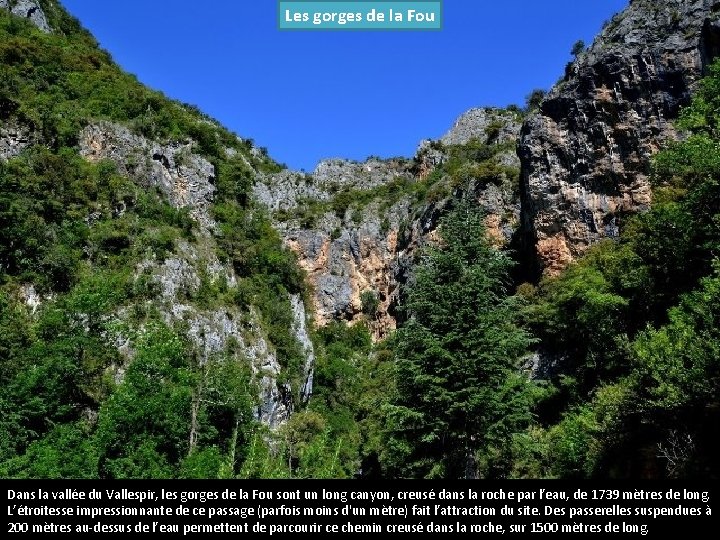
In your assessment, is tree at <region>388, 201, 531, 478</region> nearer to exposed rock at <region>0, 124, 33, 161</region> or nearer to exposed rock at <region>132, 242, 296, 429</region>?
exposed rock at <region>132, 242, 296, 429</region>

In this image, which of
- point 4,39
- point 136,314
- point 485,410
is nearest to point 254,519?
point 485,410

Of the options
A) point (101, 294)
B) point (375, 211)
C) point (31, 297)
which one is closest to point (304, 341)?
point (375, 211)

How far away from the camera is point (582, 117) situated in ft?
134

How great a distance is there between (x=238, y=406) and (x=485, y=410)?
21822 millimetres

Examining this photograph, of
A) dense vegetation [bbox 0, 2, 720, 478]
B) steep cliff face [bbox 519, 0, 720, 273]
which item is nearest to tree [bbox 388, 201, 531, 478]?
dense vegetation [bbox 0, 2, 720, 478]

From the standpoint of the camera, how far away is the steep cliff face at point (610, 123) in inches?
1464

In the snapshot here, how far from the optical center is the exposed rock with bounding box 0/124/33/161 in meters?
37.2

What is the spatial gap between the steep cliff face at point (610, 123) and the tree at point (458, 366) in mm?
24665

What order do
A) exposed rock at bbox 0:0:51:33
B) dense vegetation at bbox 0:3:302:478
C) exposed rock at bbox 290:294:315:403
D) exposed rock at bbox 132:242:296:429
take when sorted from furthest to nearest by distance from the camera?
exposed rock at bbox 0:0:51:33 < exposed rock at bbox 290:294:315:403 < exposed rock at bbox 132:242:296:429 < dense vegetation at bbox 0:3:302:478

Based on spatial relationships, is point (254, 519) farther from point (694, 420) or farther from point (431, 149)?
point (431, 149)

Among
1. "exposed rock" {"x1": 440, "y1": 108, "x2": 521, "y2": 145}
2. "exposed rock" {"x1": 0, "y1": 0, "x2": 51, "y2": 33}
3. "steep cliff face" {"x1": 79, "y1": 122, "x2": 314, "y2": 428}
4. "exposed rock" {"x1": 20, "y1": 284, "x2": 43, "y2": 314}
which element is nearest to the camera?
"exposed rock" {"x1": 20, "y1": 284, "x2": 43, "y2": 314}

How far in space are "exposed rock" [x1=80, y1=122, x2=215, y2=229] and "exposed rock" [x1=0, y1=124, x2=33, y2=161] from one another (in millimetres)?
5012

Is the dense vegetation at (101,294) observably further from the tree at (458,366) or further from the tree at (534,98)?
the tree at (534,98)

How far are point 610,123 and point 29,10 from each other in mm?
61712
